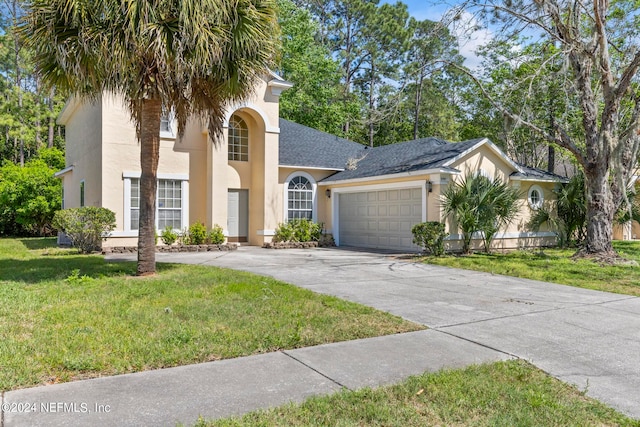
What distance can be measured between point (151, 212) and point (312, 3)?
31.3 metres

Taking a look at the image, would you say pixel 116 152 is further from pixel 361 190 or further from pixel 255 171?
pixel 361 190

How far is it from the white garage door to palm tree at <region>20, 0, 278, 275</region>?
8384 mm

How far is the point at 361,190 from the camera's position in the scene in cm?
1852

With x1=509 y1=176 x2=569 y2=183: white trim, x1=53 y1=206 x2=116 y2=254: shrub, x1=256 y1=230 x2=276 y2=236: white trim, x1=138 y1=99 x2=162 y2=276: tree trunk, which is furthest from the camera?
x1=256 y1=230 x2=276 y2=236: white trim

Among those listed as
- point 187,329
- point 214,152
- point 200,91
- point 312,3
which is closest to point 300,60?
point 312,3

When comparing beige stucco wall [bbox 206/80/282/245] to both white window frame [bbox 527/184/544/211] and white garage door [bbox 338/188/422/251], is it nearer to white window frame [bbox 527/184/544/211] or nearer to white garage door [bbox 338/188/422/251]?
white garage door [bbox 338/188/422/251]

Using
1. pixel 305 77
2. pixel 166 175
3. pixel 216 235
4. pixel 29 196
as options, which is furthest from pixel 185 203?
pixel 305 77

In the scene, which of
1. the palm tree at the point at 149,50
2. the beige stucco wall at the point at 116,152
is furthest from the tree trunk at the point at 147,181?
the beige stucco wall at the point at 116,152

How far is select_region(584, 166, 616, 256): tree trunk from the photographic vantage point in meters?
14.5

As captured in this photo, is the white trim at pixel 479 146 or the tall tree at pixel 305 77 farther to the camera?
the tall tree at pixel 305 77

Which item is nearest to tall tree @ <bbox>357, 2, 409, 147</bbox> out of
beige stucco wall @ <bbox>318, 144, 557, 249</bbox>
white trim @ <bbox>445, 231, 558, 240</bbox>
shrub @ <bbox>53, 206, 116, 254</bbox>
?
beige stucco wall @ <bbox>318, 144, 557, 249</bbox>

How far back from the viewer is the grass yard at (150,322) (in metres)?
4.64

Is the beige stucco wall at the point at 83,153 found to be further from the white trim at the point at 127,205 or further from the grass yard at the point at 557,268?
the grass yard at the point at 557,268

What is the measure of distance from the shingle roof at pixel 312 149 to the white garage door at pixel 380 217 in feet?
6.18
